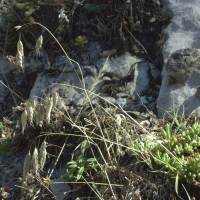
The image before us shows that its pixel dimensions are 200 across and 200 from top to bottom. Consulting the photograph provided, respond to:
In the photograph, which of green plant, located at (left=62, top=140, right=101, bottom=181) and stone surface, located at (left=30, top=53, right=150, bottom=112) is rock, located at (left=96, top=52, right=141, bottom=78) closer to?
stone surface, located at (left=30, top=53, right=150, bottom=112)

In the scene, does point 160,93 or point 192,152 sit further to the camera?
point 160,93

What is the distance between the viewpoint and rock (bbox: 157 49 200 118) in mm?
4055

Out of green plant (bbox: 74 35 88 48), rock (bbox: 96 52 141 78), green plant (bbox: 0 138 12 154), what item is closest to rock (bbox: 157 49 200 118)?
rock (bbox: 96 52 141 78)

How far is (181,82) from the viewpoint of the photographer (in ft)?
13.8

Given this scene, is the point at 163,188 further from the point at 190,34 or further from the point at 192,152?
the point at 190,34

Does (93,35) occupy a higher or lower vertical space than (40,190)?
higher

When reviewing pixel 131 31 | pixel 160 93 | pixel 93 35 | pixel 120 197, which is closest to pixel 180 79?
pixel 160 93

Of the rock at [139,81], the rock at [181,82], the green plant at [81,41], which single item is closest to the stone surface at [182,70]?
the rock at [181,82]

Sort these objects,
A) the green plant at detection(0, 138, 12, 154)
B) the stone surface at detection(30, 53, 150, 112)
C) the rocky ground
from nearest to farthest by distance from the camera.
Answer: the rocky ground, the green plant at detection(0, 138, 12, 154), the stone surface at detection(30, 53, 150, 112)

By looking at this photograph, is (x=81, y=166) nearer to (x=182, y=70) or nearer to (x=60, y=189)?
(x=60, y=189)

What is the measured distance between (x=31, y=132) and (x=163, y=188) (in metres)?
2.00

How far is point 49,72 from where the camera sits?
4.87 metres

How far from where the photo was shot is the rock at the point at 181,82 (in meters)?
4.05

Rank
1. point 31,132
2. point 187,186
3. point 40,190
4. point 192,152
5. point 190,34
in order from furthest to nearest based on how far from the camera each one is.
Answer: point 190,34, point 31,132, point 40,190, point 192,152, point 187,186
